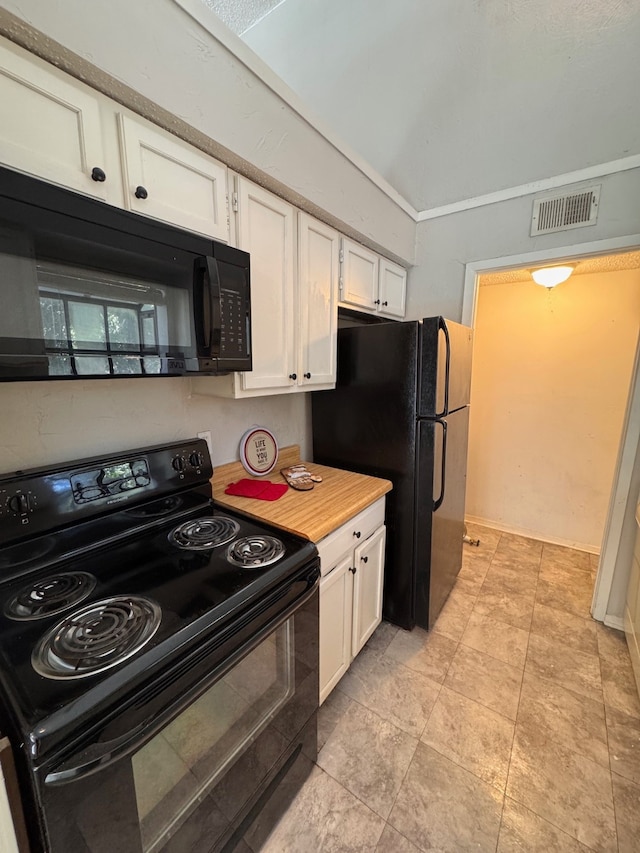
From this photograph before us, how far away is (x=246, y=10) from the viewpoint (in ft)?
7.17

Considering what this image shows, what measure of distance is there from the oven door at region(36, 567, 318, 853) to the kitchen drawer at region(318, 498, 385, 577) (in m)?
0.15

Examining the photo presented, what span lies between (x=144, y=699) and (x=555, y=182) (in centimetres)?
282

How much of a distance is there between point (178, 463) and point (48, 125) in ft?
3.28

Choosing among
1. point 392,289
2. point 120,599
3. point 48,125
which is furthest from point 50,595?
point 392,289

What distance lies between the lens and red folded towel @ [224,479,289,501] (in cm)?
153

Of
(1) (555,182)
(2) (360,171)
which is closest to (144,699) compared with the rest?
(2) (360,171)

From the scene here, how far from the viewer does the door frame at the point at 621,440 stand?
6.19 ft

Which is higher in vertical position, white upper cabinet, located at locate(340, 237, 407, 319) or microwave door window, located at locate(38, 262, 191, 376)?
white upper cabinet, located at locate(340, 237, 407, 319)

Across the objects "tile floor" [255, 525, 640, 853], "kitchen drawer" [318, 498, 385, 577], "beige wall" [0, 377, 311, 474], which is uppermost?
"beige wall" [0, 377, 311, 474]

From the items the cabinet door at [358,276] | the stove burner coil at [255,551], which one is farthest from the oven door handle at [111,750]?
the cabinet door at [358,276]

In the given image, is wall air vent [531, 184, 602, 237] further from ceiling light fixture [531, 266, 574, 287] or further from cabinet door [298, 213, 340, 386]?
cabinet door [298, 213, 340, 386]

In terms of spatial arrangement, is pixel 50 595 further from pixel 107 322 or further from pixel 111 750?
pixel 107 322

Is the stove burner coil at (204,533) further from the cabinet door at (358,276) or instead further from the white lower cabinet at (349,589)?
the cabinet door at (358,276)

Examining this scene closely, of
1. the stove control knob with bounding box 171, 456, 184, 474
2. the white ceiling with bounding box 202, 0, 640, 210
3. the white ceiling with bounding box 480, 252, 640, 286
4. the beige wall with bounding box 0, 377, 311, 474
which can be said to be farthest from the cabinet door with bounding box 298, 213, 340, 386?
the white ceiling with bounding box 480, 252, 640, 286
